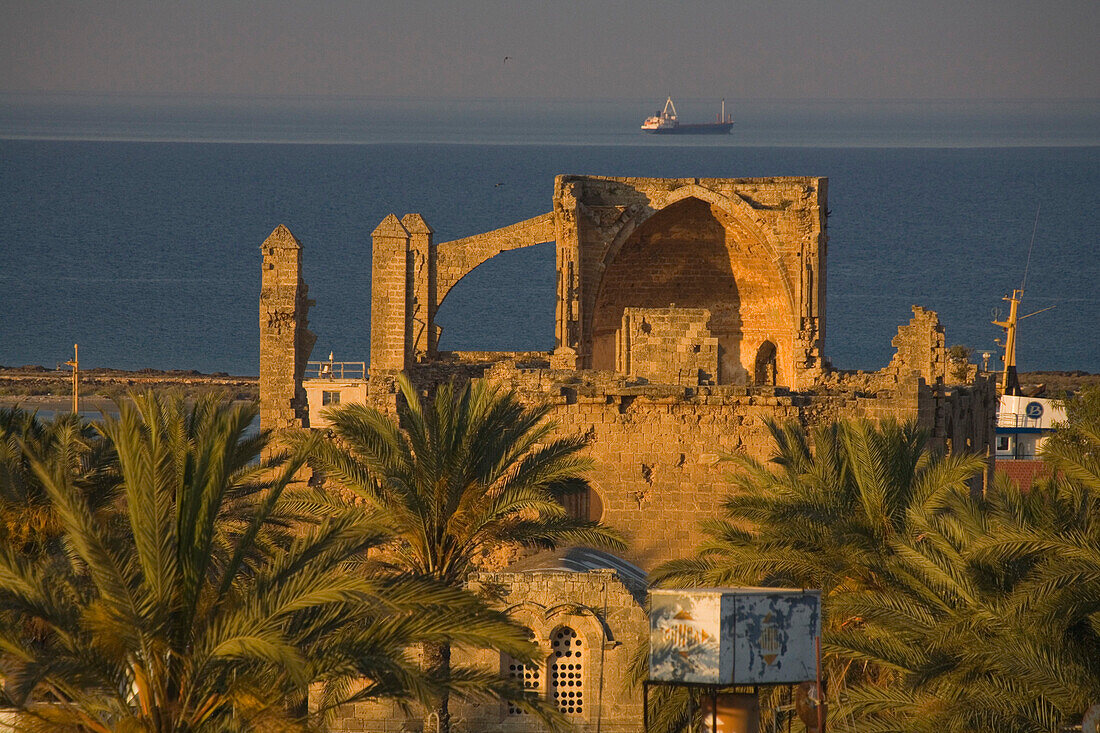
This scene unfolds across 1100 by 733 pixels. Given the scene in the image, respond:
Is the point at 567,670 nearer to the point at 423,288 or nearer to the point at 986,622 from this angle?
the point at 986,622

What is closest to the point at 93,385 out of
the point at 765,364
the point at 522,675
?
the point at 765,364

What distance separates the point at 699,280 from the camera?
141 feet

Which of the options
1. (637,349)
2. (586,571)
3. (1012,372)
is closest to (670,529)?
(637,349)

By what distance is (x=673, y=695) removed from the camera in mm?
24094

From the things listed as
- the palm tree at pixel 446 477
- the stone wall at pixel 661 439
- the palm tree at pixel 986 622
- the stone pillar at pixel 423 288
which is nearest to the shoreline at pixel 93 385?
the stone pillar at pixel 423 288

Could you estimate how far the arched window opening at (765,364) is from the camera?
42.7 metres

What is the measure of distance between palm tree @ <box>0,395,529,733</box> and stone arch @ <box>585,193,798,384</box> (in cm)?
2309

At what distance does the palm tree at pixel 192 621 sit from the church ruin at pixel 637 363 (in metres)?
7.22

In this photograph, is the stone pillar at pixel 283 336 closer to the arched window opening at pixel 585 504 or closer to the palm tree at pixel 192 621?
the arched window opening at pixel 585 504

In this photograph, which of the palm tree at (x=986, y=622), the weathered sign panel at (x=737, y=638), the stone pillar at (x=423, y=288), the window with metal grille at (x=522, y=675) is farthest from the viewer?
the stone pillar at (x=423, y=288)

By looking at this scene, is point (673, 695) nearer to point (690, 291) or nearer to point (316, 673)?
point (316, 673)

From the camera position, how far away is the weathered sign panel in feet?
67.1

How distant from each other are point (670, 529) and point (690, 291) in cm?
1146

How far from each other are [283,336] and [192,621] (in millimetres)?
16985
